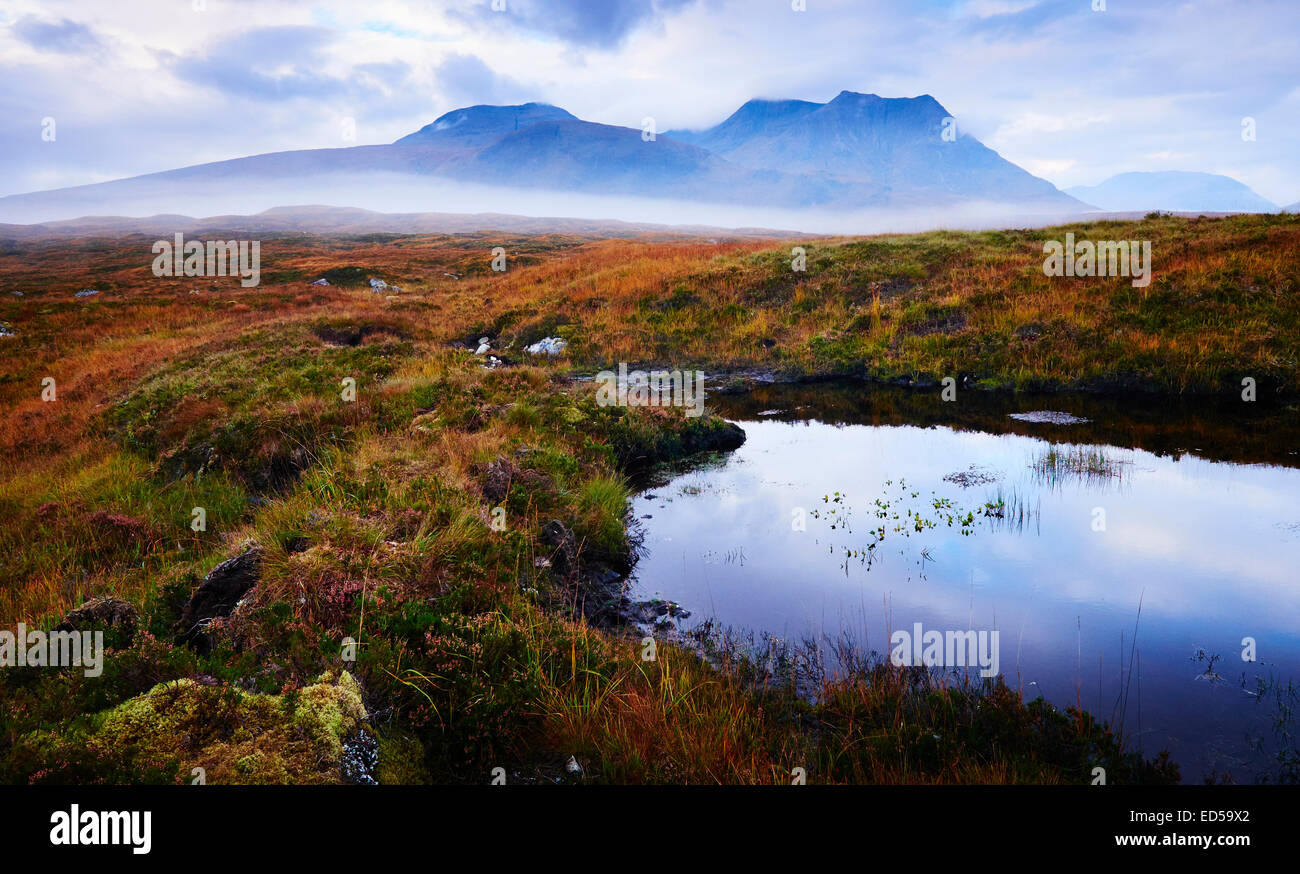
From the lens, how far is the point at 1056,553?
9398 mm

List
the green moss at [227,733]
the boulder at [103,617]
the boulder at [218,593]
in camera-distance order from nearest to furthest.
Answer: the green moss at [227,733]
the boulder at [103,617]
the boulder at [218,593]

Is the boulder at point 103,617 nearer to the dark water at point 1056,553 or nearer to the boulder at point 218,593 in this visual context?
the boulder at point 218,593

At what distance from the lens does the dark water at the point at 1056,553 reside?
6.32 meters

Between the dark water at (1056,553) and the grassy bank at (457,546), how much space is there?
3.30 ft

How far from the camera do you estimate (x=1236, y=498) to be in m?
11.0

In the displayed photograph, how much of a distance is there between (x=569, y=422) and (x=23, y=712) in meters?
10.9

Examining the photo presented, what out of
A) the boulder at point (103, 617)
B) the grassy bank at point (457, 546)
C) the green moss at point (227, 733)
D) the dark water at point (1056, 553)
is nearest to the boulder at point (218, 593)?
the grassy bank at point (457, 546)

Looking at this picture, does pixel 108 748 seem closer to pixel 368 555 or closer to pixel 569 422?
pixel 368 555

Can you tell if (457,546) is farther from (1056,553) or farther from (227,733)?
(1056,553)

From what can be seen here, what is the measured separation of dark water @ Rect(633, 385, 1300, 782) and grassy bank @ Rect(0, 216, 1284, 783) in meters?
1.00

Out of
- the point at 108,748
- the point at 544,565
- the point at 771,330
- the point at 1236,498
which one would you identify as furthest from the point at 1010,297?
the point at 108,748

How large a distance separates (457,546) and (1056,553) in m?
8.34

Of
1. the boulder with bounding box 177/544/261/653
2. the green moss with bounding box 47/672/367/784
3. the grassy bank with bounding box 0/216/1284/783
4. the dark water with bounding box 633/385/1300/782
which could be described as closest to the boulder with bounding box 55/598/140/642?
the grassy bank with bounding box 0/216/1284/783

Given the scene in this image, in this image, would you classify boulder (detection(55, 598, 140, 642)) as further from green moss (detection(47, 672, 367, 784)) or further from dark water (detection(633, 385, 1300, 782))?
dark water (detection(633, 385, 1300, 782))
